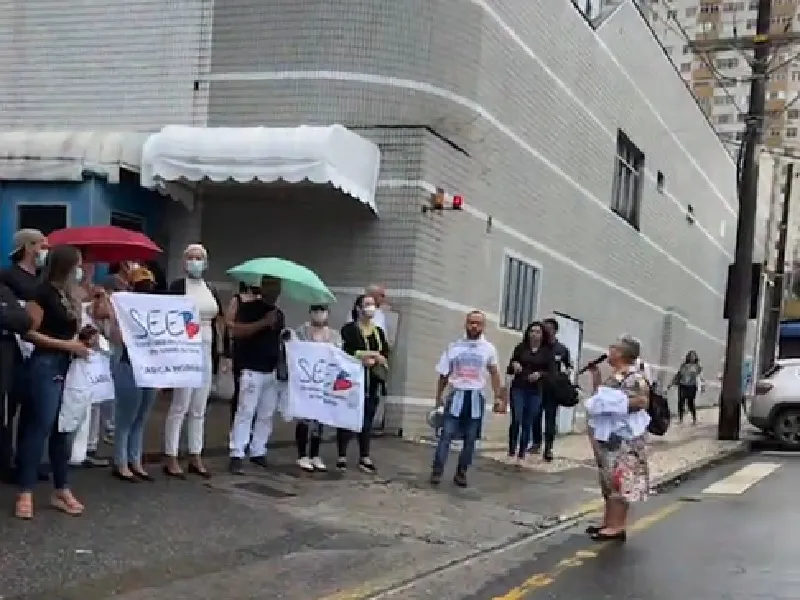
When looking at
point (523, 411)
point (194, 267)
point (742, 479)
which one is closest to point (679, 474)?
point (742, 479)

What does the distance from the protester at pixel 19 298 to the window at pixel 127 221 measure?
Result: 5696 millimetres

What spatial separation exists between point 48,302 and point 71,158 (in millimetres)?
6129

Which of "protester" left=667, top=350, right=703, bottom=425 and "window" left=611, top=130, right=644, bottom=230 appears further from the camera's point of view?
"protester" left=667, top=350, right=703, bottom=425

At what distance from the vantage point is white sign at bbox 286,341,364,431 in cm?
1007

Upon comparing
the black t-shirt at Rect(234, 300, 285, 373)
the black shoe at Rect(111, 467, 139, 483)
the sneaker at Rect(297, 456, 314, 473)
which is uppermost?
the black t-shirt at Rect(234, 300, 285, 373)

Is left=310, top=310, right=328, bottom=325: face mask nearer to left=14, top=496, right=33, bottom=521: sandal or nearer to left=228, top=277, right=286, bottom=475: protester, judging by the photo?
left=228, top=277, right=286, bottom=475: protester

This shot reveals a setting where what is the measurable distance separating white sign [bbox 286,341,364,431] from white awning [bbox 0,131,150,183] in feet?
13.8

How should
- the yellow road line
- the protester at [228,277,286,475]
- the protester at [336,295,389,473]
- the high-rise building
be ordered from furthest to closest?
1. the high-rise building
2. the protester at [336,295,389,473]
3. the protester at [228,277,286,475]
4. the yellow road line

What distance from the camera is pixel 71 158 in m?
12.8

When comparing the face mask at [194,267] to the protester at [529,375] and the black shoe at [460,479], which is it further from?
the protester at [529,375]

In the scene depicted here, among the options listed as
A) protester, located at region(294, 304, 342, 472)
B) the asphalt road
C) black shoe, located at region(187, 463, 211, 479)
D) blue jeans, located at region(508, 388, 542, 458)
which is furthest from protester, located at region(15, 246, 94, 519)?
blue jeans, located at region(508, 388, 542, 458)

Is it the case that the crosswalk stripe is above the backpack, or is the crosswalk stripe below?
below

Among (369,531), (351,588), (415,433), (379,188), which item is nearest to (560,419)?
(415,433)

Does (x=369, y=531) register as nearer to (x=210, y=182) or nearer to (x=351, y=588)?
(x=351, y=588)
